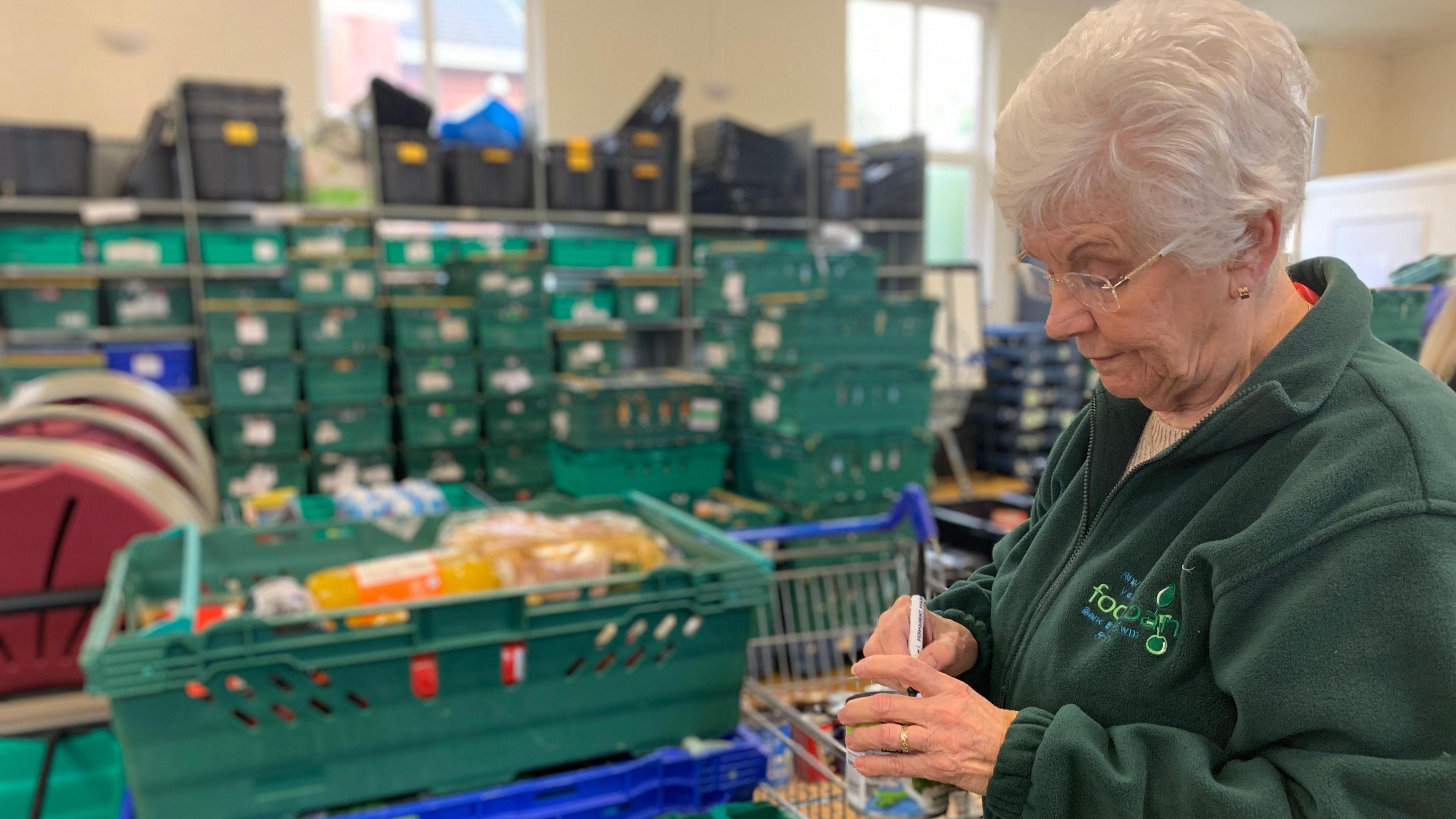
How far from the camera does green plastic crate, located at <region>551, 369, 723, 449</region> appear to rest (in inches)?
156

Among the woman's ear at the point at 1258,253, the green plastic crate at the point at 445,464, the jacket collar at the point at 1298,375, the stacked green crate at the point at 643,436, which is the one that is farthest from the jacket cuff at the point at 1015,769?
the green plastic crate at the point at 445,464

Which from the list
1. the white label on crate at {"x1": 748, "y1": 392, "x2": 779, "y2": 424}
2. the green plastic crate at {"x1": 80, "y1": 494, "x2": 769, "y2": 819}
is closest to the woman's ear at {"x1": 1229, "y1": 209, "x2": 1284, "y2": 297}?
the green plastic crate at {"x1": 80, "y1": 494, "x2": 769, "y2": 819}

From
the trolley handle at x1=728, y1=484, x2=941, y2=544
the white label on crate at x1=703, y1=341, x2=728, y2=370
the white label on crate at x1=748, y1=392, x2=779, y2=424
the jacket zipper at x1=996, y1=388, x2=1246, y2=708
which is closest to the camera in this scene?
the jacket zipper at x1=996, y1=388, x2=1246, y2=708

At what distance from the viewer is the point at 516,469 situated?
554 cm

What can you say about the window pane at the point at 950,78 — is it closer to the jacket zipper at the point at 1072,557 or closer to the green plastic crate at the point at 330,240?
the green plastic crate at the point at 330,240

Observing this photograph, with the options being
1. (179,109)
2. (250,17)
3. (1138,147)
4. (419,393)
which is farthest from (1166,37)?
(250,17)

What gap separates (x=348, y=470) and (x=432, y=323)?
977 mm

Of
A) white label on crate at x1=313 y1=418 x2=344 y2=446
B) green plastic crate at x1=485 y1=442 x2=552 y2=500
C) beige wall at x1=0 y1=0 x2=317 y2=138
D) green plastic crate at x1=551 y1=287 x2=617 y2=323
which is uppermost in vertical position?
beige wall at x1=0 y1=0 x2=317 y2=138

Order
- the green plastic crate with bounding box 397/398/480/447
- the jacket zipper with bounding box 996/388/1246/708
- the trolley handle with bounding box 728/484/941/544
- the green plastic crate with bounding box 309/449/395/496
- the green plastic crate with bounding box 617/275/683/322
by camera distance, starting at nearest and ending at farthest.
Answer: the jacket zipper with bounding box 996/388/1246/708
the trolley handle with bounding box 728/484/941/544
the green plastic crate with bounding box 309/449/395/496
the green plastic crate with bounding box 397/398/480/447
the green plastic crate with bounding box 617/275/683/322

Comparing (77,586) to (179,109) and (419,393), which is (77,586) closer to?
(419,393)

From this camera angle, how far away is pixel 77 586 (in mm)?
2062

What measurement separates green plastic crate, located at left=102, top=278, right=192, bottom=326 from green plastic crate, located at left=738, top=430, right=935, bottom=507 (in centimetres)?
345

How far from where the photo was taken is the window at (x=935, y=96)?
8.28m

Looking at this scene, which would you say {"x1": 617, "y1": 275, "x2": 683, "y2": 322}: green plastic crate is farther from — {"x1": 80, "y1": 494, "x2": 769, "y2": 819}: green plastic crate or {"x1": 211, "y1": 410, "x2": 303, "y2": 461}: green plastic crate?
{"x1": 80, "y1": 494, "x2": 769, "y2": 819}: green plastic crate
